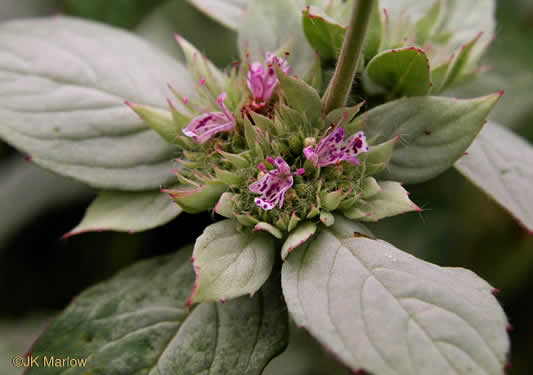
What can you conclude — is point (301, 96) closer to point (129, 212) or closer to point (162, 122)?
point (162, 122)

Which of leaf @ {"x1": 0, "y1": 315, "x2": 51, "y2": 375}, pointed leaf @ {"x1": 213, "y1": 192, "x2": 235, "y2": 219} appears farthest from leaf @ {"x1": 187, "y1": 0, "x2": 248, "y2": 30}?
leaf @ {"x1": 0, "y1": 315, "x2": 51, "y2": 375}

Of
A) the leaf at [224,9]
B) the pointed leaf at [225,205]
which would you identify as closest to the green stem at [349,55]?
the pointed leaf at [225,205]

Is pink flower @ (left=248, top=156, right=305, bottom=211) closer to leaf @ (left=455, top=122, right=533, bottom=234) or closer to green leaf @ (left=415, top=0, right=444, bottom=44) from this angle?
leaf @ (left=455, top=122, right=533, bottom=234)

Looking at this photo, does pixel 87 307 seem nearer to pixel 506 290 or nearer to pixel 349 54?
pixel 349 54

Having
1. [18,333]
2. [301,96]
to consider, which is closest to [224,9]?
[301,96]

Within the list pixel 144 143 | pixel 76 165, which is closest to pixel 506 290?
pixel 144 143

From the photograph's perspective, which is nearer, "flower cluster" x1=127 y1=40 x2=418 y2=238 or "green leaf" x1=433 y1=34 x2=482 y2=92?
"flower cluster" x1=127 y1=40 x2=418 y2=238
